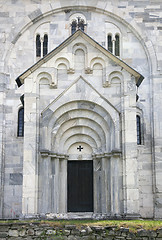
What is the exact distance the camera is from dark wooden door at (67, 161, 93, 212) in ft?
57.0

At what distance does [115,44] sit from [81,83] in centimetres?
762

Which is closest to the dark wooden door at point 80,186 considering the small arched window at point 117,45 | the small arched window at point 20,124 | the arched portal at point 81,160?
the arched portal at point 81,160

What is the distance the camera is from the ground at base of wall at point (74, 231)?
12.6m

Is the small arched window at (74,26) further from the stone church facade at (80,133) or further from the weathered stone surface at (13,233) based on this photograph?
the weathered stone surface at (13,233)

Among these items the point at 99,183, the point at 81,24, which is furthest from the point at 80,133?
the point at 81,24

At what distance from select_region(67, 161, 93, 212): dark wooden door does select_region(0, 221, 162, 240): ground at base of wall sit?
427 centimetres

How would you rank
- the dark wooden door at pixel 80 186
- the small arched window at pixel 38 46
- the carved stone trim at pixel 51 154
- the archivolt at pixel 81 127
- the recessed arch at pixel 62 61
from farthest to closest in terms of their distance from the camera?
1. the small arched window at pixel 38 46
2. the dark wooden door at pixel 80 186
3. the recessed arch at pixel 62 61
4. the archivolt at pixel 81 127
5. the carved stone trim at pixel 51 154

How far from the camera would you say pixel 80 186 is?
1753 centimetres

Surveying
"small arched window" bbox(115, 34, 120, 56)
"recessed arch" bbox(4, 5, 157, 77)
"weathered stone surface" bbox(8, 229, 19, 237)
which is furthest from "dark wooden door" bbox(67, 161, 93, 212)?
"small arched window" bbox(115, 34, 120, 56)

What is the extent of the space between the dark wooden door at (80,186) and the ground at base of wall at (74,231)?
427 centimetres

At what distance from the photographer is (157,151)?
22062 millimetres

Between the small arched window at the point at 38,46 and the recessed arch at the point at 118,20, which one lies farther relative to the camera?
the small arched window at the point at 38,46

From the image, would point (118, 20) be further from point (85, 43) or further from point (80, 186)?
point (80, 186)

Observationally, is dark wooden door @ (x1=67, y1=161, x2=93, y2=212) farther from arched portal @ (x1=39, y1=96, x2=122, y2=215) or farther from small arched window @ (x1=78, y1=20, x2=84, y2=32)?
small arched window @ (x1=78, y1=20, x2=84, y2=32)
